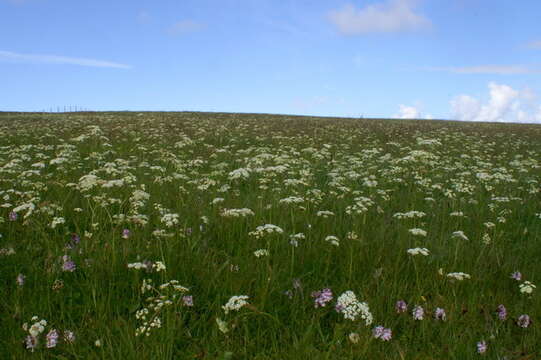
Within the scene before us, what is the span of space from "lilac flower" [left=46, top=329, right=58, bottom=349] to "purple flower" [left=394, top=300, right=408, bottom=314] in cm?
271

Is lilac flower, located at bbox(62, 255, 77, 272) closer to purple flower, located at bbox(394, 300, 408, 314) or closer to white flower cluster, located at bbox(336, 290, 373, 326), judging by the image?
white flower cluster, located at bbox(336, 290, 373, 326)

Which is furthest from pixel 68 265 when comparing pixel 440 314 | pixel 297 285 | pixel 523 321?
pixel 523 321

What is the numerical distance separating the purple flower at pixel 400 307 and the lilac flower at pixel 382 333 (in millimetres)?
416

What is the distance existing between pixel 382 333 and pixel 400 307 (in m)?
0.49

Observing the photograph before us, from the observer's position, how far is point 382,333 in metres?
3.05

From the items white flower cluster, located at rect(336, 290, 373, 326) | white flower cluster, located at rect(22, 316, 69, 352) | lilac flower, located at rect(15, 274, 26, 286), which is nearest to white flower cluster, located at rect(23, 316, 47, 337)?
white flower cluster, located at rect(22, 316, 69, 352)

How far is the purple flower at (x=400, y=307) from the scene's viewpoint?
3.43 metres

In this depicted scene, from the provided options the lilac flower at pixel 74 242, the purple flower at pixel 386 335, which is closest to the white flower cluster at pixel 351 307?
the purple flower at pixel 386 335

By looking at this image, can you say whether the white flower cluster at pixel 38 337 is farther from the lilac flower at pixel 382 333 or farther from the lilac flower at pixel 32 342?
the lilac flower at pixel 382 333

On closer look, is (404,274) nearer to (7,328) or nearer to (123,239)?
(123,239)

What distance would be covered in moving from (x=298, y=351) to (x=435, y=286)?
1.82 metres

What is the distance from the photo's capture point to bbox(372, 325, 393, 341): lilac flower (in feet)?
9.86

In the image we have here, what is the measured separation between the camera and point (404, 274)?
4.23 meters

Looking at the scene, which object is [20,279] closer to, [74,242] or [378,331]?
[74,242]
